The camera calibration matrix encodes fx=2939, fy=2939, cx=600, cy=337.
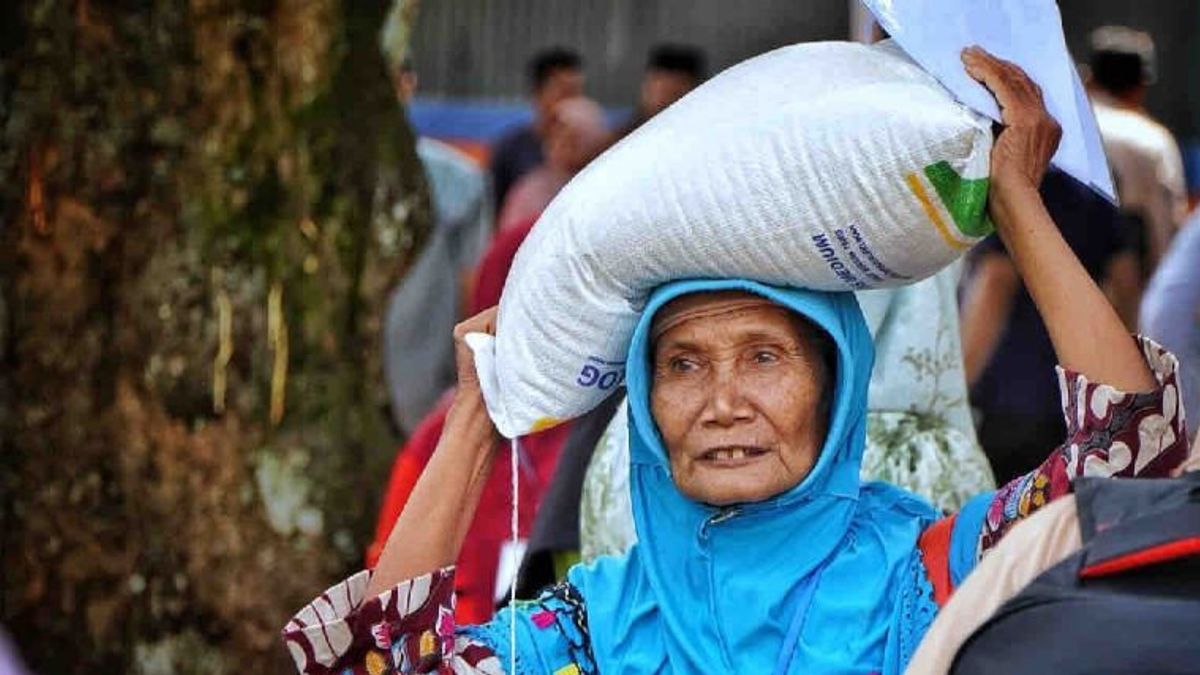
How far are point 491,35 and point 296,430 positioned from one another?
7.78m

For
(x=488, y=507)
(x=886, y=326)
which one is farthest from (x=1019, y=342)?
(x=886, y=326)

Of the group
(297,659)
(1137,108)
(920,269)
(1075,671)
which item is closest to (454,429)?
(297,659)

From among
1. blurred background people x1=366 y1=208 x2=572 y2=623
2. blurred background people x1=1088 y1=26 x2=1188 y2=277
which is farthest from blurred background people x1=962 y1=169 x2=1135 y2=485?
blurred background people x1=366 y1=208 x2=572 y2=623

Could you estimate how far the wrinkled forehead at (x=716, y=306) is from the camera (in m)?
3.94

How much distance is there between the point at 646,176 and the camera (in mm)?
3812

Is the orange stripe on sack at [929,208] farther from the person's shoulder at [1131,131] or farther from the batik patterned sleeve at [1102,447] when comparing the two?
the person's shoulder at [1131,131]

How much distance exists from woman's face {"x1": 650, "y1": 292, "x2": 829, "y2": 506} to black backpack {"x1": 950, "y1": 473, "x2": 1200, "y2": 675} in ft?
3.60

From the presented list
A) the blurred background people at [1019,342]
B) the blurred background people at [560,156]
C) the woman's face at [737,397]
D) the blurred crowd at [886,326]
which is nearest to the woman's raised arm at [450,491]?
the blurred crowd at [886,326]

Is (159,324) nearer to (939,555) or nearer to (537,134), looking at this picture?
(939,555)

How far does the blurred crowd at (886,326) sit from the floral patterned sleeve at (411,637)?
16 centimetres

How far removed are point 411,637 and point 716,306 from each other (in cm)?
60

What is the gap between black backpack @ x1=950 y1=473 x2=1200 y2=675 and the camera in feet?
8.74

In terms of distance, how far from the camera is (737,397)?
12.9ft

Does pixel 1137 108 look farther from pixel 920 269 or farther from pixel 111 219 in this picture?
pixel 920 269
